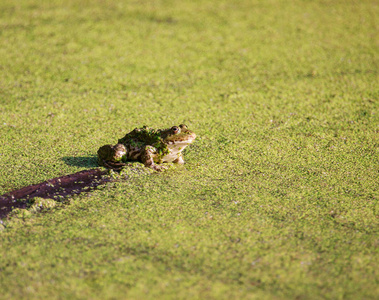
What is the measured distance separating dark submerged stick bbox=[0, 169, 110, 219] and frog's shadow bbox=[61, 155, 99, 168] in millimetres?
156

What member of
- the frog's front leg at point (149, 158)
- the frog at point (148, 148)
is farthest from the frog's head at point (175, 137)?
the frog's front leg at point (149, 158)

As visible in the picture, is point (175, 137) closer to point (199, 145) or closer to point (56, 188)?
point (199, 145)

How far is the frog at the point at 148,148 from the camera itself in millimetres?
3033

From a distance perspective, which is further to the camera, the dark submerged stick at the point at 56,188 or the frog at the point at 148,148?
the frog at the point at 148,148

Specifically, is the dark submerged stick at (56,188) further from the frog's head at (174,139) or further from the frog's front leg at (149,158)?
the frog's head at (174,139)

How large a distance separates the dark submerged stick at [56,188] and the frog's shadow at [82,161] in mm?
156

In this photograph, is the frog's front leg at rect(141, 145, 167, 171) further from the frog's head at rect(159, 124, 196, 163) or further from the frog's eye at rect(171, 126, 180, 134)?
the frog's eye at rect(171, 126, 180, 134)

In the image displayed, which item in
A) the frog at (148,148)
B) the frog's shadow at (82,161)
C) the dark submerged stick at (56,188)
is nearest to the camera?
the dark submerged stick at (56,188)

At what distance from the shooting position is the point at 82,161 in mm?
3215

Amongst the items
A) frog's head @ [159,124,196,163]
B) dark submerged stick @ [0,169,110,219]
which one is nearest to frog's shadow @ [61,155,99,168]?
dark submerged stick @ [0,169,110,219]

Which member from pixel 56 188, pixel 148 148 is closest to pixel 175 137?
pixel 148 148

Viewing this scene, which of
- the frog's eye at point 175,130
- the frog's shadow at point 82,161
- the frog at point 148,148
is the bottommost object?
the frog's shadow at point 82,161

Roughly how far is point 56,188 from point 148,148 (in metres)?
0.68

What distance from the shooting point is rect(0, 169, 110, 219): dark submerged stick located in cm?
261
